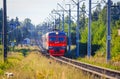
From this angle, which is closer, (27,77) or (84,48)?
(27,77)

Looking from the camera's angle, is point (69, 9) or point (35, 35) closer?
point (69, 9)

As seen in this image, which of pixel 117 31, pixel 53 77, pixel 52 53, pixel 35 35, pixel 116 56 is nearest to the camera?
pixel 53 77

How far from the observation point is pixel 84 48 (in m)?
53.8

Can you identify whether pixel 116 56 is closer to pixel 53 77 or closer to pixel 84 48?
pixel 84 48

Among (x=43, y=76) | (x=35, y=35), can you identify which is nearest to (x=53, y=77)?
(x=43, y=76)

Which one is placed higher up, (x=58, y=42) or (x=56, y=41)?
(x=56, y=41)

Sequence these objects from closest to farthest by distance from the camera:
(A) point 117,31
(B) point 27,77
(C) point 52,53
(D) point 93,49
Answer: (B) point 27,77 → (A) point 117,31 → (C) point 52,53 → (D) point 93,49

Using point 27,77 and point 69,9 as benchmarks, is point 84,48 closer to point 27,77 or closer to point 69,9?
point 69,9

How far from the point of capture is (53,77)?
17062 millimetres

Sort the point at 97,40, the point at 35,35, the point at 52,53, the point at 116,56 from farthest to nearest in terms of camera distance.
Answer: the point at 35,35 → the point at 97,40 → the point at 52,53 → the point at 116,56

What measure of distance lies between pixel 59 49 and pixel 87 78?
28.7 meters

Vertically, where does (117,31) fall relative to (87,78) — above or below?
above

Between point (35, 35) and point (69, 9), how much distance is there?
14026cm

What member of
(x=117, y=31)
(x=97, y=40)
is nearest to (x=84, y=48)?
(x=97, y=40)
